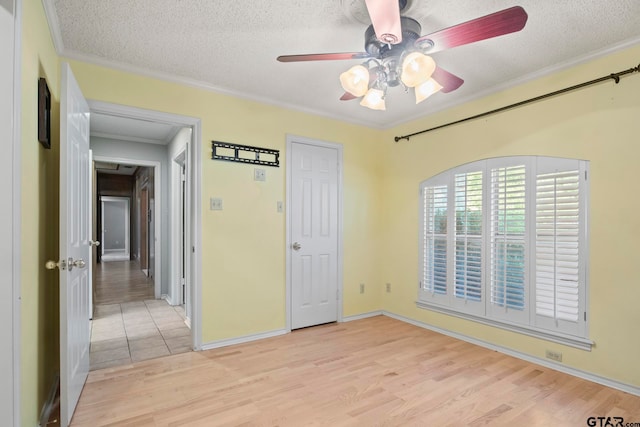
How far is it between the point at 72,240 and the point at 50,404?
1.11m

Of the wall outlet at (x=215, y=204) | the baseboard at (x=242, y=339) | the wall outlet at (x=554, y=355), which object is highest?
the wall outlet at (x=215, y=204)

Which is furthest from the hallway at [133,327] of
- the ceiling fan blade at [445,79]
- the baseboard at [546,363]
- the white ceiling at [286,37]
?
the ceiling fan blade at [445,79]

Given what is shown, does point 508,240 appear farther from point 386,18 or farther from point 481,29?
point 386,18

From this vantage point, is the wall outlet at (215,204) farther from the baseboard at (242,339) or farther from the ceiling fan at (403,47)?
the ceiling fan at (403,47)

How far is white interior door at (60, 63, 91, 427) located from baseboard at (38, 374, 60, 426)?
14 centimetres

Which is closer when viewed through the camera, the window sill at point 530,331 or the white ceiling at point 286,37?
the white ceiling at point 286,37

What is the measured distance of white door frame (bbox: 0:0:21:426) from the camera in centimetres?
134

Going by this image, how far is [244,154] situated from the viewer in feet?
11.1

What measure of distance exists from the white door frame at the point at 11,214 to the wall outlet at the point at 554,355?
348 cm

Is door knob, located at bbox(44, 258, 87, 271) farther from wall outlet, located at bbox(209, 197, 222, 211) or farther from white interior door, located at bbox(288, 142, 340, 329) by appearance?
white interior door, located at bbox(288, 142, 340, 329)

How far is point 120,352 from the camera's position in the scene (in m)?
3.06

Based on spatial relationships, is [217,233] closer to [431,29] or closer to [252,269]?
[252,269]

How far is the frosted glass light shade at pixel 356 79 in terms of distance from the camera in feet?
6.45

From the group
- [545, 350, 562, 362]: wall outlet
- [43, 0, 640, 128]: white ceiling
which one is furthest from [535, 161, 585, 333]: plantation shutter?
[43, 0, 640, 128]: white ceiling
